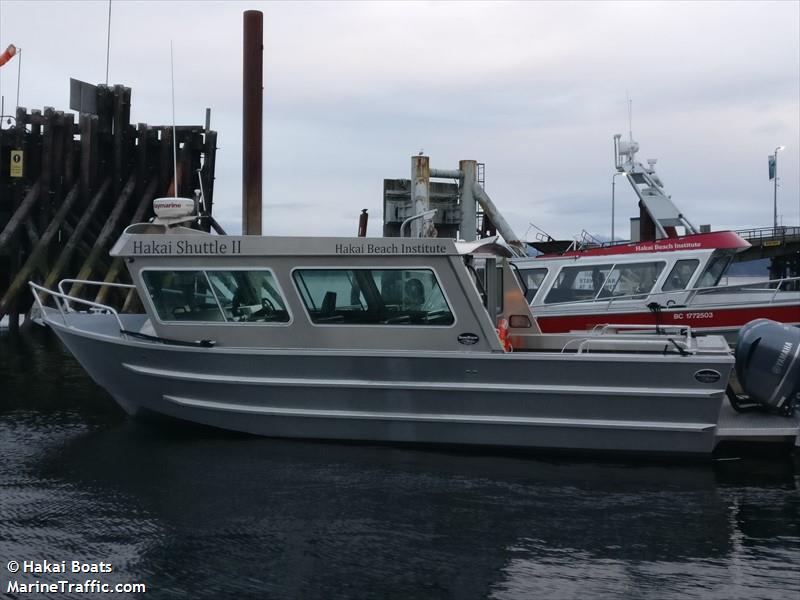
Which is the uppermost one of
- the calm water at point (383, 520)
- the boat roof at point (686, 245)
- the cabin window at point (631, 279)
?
the boat roof at point (686, 245)

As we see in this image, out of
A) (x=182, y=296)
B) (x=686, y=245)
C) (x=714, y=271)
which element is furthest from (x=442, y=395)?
(x=714, y=271)

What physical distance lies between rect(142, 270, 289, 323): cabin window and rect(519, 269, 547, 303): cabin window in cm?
633

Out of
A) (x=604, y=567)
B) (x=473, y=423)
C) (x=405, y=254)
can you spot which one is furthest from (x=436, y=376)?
(x=604, y=567)

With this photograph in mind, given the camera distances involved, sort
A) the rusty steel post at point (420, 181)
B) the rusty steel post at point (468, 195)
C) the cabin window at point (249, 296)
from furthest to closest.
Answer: the rusty steel post at point (468, 195) < the rusty steel post at point (420, 181) < the cabin window at point (249, 296)

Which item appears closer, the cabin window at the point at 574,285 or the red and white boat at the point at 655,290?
the red and white boat at the point at 655,290

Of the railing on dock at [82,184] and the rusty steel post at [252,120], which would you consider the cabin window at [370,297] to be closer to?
Result: the rusty steel post at [252,120]

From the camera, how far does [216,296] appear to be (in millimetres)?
8797

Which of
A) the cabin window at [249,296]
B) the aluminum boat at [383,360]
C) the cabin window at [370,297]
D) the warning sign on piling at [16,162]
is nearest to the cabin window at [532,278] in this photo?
the aluminum boat at [383,360]

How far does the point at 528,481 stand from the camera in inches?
311

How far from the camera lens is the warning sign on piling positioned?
70.6ft

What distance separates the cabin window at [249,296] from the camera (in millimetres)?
8664

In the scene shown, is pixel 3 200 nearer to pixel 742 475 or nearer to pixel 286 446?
pixel 286 446

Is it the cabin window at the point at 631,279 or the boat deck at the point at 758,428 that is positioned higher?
the cabin window at the point at 631,279

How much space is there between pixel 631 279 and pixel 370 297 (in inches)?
252
